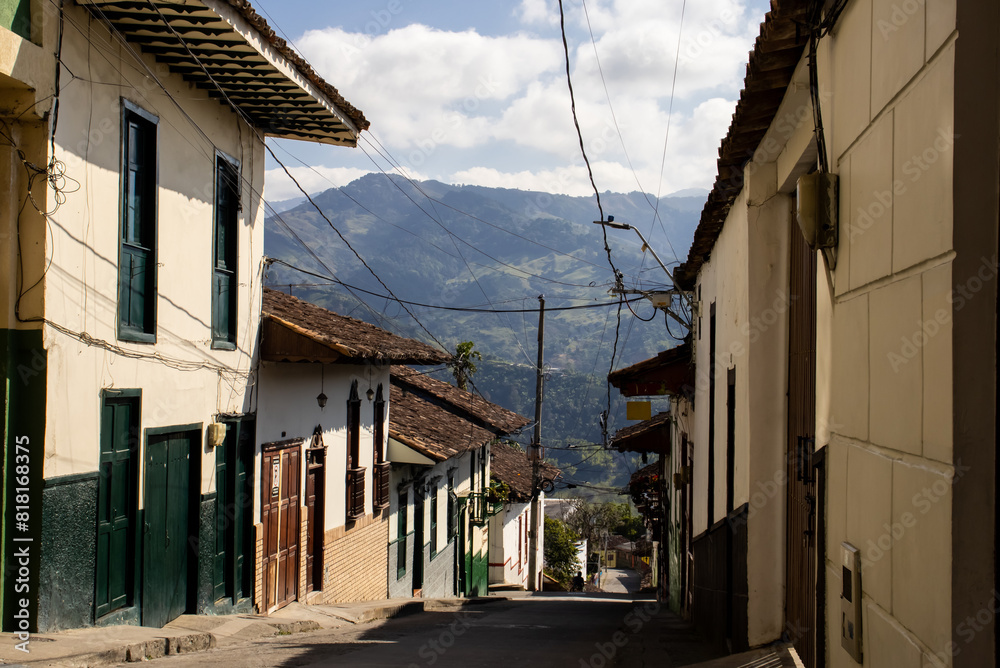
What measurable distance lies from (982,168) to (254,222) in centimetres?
941

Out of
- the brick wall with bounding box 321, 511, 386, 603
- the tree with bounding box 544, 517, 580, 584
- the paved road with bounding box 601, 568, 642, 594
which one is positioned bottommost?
the paved road with bounding box 601, 568, 642, 594

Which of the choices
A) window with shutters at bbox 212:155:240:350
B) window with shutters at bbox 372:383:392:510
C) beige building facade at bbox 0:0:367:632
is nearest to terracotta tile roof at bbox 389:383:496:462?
window with shutters at bbox 372:383:392:510

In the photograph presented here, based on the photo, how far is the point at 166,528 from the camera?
8.87 metres

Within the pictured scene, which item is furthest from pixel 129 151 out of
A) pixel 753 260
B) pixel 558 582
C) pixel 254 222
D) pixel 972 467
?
pixel 558 582

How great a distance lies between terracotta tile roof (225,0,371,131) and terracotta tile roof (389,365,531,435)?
10694 millimetres

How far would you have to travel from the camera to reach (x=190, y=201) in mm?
9102

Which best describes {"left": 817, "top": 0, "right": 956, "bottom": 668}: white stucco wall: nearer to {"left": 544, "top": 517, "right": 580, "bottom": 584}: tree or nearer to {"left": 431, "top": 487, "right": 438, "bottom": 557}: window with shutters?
{"left": 431, "top": 487, "right": 438, "bottom": 557}: window with shutters

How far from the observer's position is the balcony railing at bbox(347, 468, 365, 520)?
14.2 meters

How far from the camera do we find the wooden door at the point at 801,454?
5209mm

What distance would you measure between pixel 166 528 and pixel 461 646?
11.0 ft

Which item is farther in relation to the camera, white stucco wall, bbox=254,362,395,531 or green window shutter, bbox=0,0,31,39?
white stucco wall, bbox=254,362,395,531

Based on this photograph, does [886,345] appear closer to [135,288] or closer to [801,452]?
[801,452]

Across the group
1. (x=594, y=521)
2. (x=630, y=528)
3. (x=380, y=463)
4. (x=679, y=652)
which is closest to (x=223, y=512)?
(x=679, y=652)

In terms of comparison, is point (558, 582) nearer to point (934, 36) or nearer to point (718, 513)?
point (718, 513)
